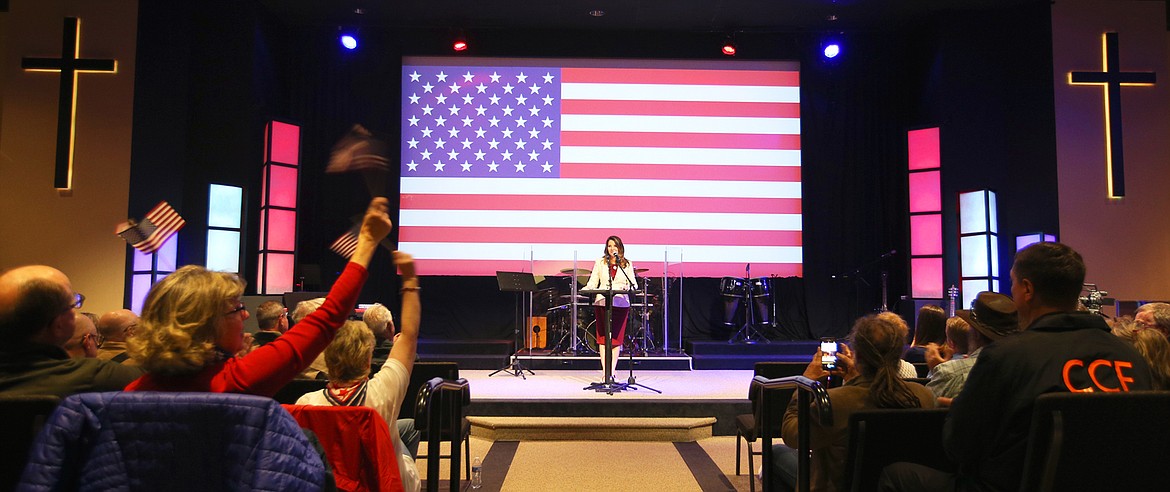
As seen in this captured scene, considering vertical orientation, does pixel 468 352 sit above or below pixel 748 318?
below

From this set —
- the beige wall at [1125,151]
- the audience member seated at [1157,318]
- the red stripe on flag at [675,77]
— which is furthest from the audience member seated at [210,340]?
the beige wall at [1125,151]

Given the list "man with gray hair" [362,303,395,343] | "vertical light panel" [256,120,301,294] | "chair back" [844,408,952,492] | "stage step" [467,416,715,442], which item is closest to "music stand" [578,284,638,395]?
"stage step" [467,416,715,442]

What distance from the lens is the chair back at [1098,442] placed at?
1.77 meters

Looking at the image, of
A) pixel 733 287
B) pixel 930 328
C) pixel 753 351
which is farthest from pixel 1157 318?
pixel 733 287

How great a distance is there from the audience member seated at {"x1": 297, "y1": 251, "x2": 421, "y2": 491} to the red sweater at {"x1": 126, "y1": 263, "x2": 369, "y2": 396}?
0.32 m

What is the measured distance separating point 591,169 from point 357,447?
8.05 metres

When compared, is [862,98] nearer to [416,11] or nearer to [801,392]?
[416,11]

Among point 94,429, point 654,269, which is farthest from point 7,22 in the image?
point 94,429

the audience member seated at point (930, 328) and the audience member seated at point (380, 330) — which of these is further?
the audience member seated at point (930, 328)

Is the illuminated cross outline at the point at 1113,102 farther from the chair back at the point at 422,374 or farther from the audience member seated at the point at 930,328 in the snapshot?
the chair back at the point at 422,374

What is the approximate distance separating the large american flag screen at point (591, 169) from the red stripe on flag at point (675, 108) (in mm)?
17

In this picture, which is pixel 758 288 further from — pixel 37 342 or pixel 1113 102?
pixel 37 342

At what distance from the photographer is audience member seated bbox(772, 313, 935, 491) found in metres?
2.45

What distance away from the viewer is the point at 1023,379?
1.87 m
